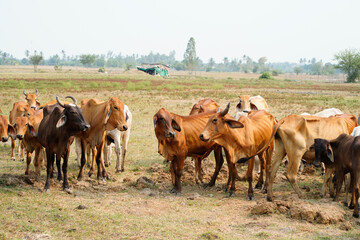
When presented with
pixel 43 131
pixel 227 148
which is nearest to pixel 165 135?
pixel 227 148

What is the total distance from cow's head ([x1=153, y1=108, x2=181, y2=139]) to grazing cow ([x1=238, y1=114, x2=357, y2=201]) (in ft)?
4.98

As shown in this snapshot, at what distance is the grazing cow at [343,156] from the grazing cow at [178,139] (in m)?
2.39

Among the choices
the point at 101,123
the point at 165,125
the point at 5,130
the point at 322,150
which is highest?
the point at 165,125

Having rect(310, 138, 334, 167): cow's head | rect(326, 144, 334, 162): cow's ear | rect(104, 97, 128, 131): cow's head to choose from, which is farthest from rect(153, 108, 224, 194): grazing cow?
rect(326, 144, 334, 162): cow's ear

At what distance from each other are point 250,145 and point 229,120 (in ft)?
2.50

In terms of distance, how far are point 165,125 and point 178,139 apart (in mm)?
467

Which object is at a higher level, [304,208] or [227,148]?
[227,148]

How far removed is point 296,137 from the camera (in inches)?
322

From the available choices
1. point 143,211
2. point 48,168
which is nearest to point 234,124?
point 143,211

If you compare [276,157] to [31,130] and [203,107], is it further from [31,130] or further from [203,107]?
[31,130]

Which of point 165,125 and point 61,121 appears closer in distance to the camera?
point 61,121

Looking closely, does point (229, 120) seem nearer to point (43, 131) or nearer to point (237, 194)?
point (237, 194)

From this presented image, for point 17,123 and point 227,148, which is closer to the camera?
point 227,148

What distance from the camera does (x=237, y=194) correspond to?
8.80 meters
